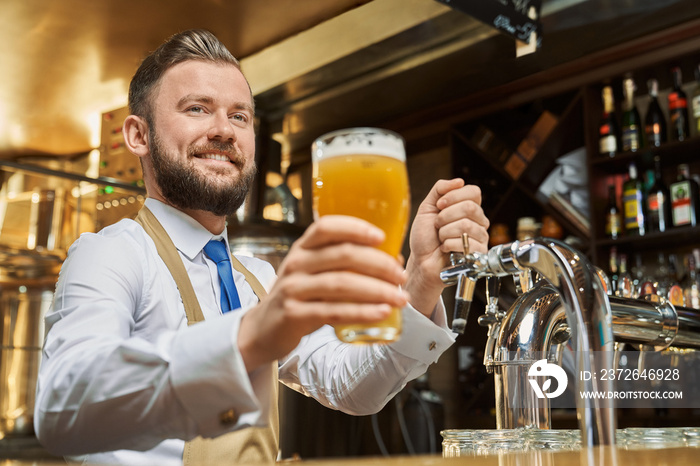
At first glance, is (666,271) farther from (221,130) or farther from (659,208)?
(221,130)

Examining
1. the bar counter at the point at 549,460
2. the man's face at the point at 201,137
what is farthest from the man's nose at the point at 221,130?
the bar counter at the point at 549,460

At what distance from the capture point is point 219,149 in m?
1.28

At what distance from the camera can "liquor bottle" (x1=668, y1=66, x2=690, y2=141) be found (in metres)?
3.01

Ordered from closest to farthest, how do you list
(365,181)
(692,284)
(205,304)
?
(365,181)
(205,304)
(692,284)

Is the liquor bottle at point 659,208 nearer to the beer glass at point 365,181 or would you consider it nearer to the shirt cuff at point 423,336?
the shirt cuff at point 423,336

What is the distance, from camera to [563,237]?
3426mm

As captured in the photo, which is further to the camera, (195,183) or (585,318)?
(195,183)

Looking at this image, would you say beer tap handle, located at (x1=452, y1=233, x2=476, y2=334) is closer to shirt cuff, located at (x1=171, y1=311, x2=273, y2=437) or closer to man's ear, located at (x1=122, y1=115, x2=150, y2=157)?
shirt cuff, located at (x1=171, y1=311, x2=273, y2=437)

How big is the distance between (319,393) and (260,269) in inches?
15.1

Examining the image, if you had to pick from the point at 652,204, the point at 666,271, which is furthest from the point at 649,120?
the point at 666,271

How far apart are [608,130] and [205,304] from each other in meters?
2.47

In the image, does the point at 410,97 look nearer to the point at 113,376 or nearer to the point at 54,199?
the point at 54,199

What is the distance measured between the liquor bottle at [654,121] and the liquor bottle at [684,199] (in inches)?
7.1

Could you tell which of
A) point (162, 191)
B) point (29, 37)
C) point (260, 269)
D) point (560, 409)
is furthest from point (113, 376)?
point (29, 37)
